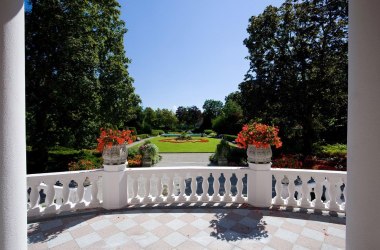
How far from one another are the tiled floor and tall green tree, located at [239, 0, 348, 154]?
9748 mm

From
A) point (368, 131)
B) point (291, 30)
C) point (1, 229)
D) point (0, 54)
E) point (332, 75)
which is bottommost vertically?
point (1, 229)

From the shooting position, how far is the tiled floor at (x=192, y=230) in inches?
149

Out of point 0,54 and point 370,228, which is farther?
point 0,54

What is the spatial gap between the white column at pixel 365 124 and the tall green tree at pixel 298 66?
12259 mm

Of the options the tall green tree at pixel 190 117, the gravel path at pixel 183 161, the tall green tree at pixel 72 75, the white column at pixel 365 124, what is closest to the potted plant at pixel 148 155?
the gravel path at pixel 183 161

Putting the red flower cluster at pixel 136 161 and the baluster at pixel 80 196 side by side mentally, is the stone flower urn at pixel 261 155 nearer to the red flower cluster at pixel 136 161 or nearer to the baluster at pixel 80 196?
the baluster at pixel 80 196

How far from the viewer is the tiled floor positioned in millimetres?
3773

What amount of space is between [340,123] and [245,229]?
17035mm

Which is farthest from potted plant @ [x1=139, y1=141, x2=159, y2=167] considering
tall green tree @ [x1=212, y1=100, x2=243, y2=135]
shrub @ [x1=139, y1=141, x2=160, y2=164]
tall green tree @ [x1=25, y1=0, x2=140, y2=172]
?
tall green tree @ [x1=212, y1=100, x2=243, y2=135]

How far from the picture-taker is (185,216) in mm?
4852

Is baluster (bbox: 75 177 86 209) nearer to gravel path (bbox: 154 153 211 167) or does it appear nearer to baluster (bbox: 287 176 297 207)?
baluster (bbox: 287 176 297 207)

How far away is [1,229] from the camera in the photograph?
1.80 metres

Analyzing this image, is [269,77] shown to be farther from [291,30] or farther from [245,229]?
[245,229]

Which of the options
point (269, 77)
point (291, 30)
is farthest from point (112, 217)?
point (291, 30)
